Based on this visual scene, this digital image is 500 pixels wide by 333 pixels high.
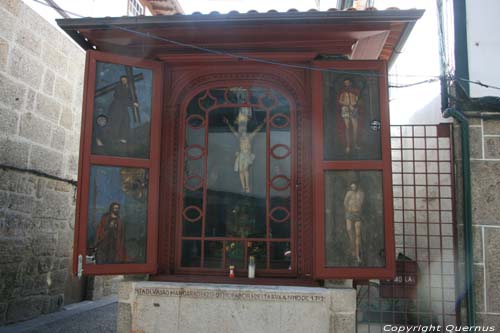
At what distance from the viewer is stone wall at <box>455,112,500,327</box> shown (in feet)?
A: 16.3

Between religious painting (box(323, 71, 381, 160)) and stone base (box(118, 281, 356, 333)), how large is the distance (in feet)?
4.49

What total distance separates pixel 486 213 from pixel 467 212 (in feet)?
0.64

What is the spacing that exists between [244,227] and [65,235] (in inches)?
158

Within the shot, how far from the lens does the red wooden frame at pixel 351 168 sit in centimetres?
459

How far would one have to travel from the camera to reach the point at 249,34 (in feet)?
16.1

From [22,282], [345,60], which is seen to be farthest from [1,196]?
[345,60]

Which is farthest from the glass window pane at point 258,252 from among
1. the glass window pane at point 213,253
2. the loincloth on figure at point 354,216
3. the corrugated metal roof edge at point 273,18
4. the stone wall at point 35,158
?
the stone wall at point 35,158

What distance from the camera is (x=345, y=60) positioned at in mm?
4941

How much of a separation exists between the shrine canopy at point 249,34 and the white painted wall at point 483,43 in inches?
32.5

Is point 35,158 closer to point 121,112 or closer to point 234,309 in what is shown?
point 121,112

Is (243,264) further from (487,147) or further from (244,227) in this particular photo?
(487,147)

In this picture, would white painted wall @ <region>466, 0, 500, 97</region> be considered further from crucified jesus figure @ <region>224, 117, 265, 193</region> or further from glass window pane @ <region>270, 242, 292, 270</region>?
glass window pane @ <region>270, 242, 292, 270</region>

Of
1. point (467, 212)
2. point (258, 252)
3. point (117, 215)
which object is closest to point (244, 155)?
point (258, 252)

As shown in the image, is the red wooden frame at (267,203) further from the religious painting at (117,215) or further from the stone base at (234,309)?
the religious painting at (117,215)
